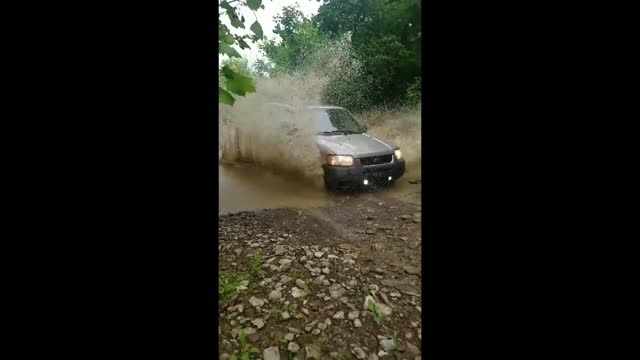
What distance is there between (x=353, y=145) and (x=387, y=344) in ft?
9.61

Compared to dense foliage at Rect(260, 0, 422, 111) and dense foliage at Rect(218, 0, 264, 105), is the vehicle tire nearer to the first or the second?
dense foliage at Rect(260, 0, 422, 111)

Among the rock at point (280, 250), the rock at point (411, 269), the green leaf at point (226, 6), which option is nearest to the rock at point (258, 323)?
the rock at point (280, 250)

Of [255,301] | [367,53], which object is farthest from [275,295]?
[367,53]

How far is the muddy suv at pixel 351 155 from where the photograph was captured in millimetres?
4863

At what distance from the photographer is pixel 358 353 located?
2387 mm

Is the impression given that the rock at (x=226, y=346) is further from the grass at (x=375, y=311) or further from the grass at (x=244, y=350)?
the grass at (x=375, y=311)

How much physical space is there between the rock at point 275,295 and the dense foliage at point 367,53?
357 centimetres

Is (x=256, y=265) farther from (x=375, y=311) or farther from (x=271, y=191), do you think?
(x=271, y=191)

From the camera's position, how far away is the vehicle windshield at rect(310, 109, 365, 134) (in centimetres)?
523
